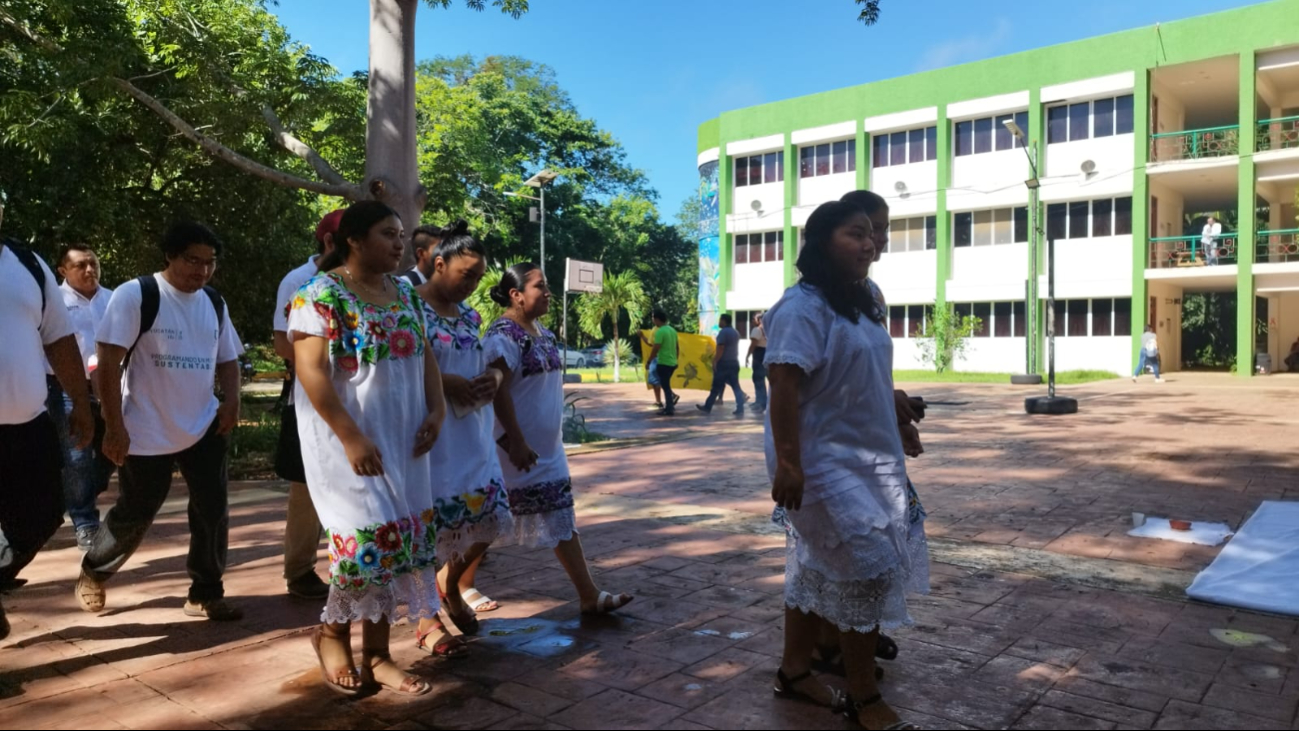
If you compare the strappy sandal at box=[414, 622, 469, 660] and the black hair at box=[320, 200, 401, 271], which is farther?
the strappy sandal at box=[414, 622, 469, 660]

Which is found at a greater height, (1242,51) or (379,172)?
(1242,51)

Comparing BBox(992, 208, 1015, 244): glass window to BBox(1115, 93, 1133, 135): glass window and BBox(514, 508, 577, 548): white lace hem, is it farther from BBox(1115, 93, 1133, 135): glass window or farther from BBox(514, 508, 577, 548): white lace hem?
BBox(514, 508, 577, 548): white lace hem

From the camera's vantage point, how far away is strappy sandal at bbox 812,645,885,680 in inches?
134

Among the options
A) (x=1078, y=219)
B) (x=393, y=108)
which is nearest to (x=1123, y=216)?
(x=1078, y=219)

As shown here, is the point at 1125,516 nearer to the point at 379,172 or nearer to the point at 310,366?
the point at 310,366

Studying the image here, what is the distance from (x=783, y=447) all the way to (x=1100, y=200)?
28765 millimetres

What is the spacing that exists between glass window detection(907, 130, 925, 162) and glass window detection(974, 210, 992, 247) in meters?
2.84

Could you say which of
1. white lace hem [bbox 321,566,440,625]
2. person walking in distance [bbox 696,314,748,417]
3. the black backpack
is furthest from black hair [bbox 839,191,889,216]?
person walking in distance [bbox 696,314,748,417]

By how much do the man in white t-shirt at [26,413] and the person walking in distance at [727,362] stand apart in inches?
448

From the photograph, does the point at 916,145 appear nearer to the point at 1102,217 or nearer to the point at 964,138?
the point at 964,138

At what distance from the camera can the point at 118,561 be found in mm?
4055

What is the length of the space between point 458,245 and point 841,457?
1.81 metres

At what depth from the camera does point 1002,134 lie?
2980cm

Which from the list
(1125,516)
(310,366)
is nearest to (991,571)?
(1125,516)
